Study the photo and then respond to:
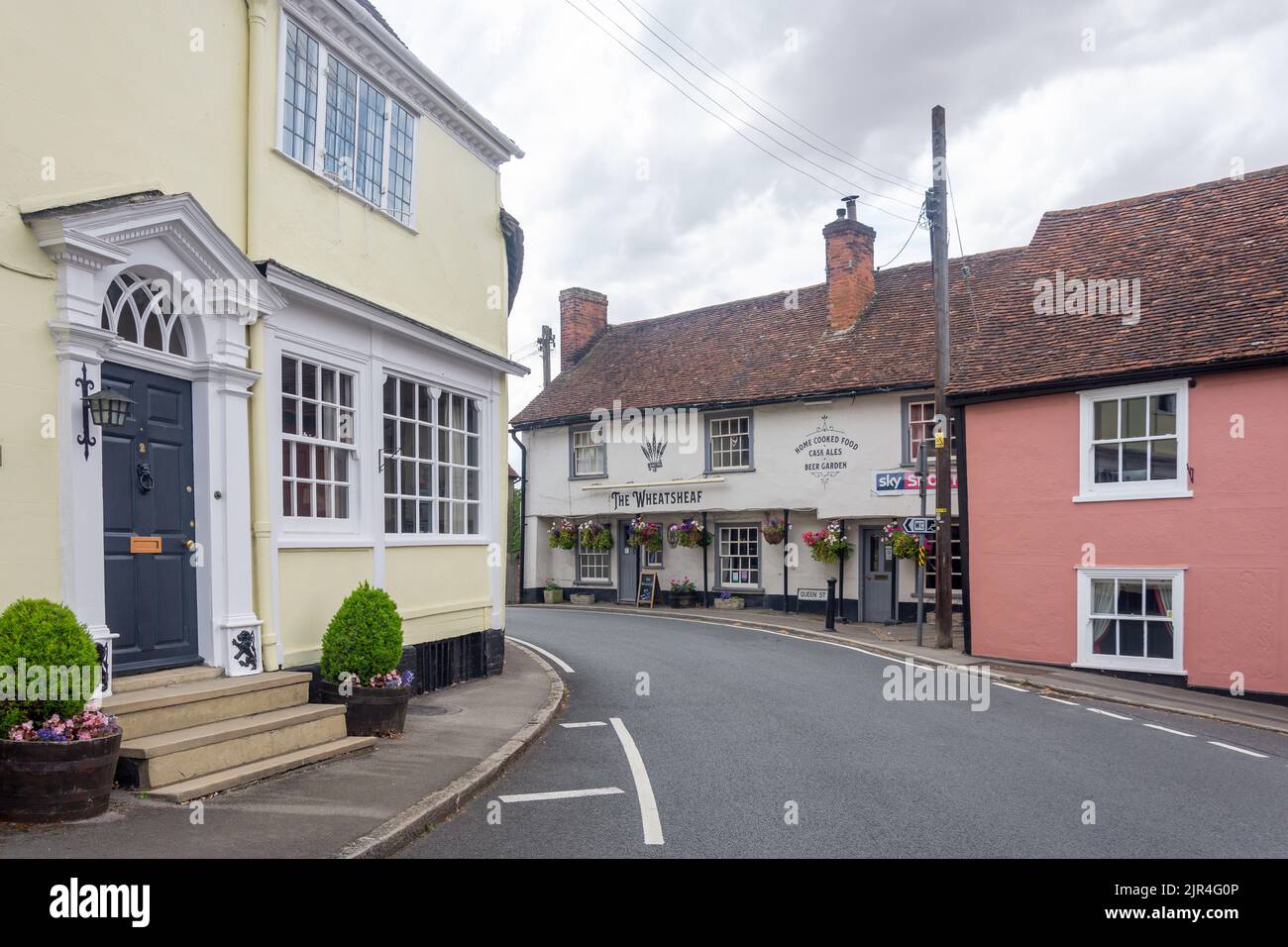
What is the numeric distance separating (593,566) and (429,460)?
17486 millimetres

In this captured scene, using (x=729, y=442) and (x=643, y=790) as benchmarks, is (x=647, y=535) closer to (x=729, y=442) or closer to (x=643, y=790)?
(x=729, y=442)

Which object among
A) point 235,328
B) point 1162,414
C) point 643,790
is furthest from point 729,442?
point 643,790

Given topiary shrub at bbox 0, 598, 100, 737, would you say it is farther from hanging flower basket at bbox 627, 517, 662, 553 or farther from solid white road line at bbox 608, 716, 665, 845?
hanging flower basket at bbox 627, 517, 662, 553

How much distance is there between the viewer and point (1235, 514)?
13.4 metres

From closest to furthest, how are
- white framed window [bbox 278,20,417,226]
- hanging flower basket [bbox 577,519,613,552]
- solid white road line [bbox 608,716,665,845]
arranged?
solid white road line [bbox 608,716,665,845], white framed window [bbox 278,20,417,226], hanging flower basket [bbox 577,519,613,552]

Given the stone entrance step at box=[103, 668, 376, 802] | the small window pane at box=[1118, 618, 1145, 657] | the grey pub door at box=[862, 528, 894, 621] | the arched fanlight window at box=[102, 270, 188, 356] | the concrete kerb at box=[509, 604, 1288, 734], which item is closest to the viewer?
the stone entrance step at box=[103, 668, 376, 802]

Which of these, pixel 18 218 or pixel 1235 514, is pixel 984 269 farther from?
pixel 18 218

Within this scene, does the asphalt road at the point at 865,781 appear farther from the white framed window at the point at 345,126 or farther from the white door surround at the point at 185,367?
the white framed window at the point at 345,126

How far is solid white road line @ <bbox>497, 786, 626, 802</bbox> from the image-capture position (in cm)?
692

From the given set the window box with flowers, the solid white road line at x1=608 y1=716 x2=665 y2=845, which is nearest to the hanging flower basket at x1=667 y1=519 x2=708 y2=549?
the window box with flowers

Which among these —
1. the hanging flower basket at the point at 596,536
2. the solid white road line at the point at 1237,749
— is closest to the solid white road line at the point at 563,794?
the solid white road line at the point at 1237,749

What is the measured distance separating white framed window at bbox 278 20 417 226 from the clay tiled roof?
32.0 feet

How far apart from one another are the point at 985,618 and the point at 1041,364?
4208 mm

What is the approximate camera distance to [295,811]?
612 centimetres
